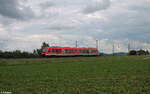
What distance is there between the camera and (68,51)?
44.9m

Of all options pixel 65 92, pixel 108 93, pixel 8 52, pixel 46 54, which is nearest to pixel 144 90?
pixel 108 93

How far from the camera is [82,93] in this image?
7.28 metres

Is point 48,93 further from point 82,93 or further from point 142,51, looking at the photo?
point 142,51

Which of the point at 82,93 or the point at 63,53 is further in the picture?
the point at 63,53

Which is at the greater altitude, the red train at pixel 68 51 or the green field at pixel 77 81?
the red train at pixel 68 51

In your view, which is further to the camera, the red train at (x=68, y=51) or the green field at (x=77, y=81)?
the red train at (x=68, y=51)

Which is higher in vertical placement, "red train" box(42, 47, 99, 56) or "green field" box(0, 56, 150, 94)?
"red train" box(42, 47, 99, 56)

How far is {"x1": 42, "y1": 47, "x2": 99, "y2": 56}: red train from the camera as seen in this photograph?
130 ft

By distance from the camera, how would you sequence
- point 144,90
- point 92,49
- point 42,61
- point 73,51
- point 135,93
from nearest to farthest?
point 135,93
point 144,90
point 42,61
point 73,51
point 92,49

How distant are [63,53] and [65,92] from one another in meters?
36.0

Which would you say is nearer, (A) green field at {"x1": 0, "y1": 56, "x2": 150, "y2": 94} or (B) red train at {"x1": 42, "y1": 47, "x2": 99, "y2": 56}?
(A) green field at {"x1": 0, "y1": 56, "x2": 150, "y2": 94}

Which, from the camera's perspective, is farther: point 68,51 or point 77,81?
point 68,51

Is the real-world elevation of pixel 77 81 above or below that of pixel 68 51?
below

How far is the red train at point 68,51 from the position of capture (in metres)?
39.7
